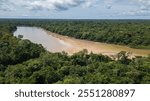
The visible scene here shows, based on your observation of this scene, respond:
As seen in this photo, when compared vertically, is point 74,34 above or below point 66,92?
below

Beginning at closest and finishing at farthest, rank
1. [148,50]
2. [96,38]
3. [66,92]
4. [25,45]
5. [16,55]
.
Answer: [66,92] < [16,55] < [25,45] < [148,50] < [96,38]

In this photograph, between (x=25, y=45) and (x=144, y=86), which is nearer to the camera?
(x=144, y=86)

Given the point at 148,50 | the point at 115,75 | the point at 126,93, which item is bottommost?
the point at 148,50

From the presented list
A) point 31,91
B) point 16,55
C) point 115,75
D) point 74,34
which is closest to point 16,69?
point 115,75

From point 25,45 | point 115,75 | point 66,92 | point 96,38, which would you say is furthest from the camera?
point 96,38

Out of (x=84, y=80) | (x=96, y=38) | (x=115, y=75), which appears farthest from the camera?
(x=96, y=38)

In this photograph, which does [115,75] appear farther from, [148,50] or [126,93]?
[148,50]

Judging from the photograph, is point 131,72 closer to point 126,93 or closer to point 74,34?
point 126,93

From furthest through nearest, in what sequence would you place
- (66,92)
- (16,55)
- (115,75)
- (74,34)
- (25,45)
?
(74,34)
(25,45)
(16,55)
(115,75)
(66,92)

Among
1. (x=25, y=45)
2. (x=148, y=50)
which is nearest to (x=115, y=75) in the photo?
(x=25, y=45)
